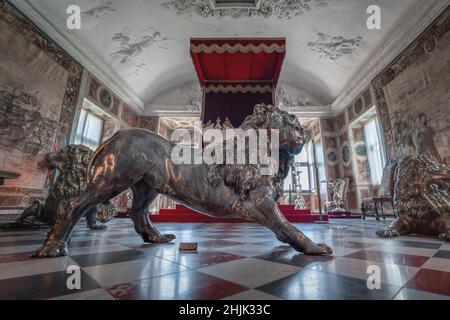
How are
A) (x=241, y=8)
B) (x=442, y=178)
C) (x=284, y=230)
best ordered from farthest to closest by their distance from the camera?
(x=241, y=8), (x=442, y=178), (x=284, y=230)

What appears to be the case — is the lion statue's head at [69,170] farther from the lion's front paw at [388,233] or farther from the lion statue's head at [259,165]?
the lion's front paw at [388,233]

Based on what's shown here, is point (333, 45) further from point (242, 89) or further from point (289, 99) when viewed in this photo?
point (242, 89)

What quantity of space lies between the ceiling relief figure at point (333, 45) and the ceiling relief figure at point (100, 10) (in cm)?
668

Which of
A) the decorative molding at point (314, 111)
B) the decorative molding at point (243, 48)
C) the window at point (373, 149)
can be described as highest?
the decorative molding at point (314, 111)

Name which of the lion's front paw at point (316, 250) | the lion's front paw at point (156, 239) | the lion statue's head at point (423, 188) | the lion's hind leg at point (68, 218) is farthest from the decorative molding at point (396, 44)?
the lion's hind leg at point (68, 218)

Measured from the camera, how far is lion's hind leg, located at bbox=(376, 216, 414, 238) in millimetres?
1813

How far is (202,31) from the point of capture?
7246mm

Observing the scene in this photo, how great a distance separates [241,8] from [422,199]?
711 cm

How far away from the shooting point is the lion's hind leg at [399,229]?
1813mm

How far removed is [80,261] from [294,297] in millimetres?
876

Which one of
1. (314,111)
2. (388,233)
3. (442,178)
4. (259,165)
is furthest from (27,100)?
(314,111)

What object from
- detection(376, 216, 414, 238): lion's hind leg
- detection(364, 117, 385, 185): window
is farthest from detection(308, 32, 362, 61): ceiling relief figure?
detection(376, 216, 414, 238): lion's hind leg

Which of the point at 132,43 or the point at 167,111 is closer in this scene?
the point at 132,43

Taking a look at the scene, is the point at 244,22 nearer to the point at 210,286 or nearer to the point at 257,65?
the point at 257,65
